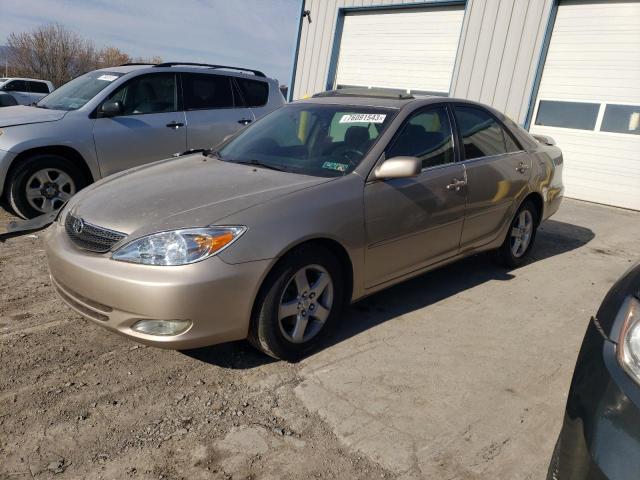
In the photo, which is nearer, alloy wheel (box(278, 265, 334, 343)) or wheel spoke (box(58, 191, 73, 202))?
alloy wheel (box(278, 265, 334, 343))

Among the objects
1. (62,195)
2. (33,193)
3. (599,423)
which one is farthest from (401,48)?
(599,423)

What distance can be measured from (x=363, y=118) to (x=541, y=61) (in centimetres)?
738

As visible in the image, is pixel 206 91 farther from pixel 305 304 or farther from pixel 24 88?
pixel 24 88

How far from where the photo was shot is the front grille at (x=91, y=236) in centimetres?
273

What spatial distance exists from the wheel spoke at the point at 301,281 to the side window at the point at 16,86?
1895 cm

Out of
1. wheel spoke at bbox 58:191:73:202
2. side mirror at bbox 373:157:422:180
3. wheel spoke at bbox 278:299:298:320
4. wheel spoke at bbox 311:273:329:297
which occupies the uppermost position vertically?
side mirror at bbox 373:157:422:180

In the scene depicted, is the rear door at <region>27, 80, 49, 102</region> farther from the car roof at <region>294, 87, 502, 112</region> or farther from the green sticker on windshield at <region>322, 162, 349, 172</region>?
the green sticker on windshield at <region>322, 162, 349, 172</region>

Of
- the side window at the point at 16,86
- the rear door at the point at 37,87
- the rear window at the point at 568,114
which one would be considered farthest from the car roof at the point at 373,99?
the rear door at the point at 37,87

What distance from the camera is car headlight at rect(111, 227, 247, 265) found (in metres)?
2.58

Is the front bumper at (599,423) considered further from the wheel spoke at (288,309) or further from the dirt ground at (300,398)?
the wheel spoke at (288,309)

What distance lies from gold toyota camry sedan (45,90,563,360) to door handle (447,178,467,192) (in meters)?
0.01

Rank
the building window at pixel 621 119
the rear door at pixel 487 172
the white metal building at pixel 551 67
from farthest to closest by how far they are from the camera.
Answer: the white metal building at pixel 551 67 < the building window at pixel 621 119 < the rear door at pixel 487 172

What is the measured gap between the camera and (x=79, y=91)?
20.4ft

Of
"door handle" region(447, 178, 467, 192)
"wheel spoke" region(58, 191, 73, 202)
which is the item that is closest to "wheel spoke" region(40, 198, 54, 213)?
"wheel spoke" region(58, 191, 73, 202)
